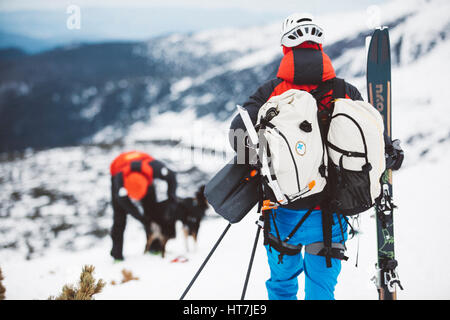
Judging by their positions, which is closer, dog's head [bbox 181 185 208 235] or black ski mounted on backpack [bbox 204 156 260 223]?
black ski mounted on backpack [bbox 204 156 260 223]

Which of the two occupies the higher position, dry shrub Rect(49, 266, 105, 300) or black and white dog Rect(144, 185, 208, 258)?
black and white dog Rect(144, 185, 208, 258)

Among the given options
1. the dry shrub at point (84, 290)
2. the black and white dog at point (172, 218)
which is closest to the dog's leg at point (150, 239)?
the black and white dog at point (172, 218)

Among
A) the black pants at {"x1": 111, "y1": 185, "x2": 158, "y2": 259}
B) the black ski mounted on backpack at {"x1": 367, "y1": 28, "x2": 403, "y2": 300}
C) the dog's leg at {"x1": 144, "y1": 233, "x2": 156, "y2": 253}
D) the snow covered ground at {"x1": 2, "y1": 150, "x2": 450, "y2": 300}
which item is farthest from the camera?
the dog's leg at {"x1": 144, "y1": 233, "x2": 156, "y2": 253}

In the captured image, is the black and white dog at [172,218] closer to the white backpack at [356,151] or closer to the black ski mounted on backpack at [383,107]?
the black ski mounted on backpack at [383,107]

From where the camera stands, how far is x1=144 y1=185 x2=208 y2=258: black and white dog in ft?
12.8

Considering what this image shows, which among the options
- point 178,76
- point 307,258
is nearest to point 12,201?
point 307,258

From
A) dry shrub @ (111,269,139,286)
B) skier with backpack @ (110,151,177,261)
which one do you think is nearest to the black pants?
skier with backpack @ (110,151,177,261)

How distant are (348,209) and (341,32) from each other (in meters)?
17.7

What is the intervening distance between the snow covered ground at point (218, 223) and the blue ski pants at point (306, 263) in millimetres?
1000

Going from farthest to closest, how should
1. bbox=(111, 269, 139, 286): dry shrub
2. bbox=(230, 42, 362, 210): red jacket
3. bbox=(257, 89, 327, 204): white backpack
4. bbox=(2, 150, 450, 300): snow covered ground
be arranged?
bbox=(111, 269, 139, 286): dry shrub
bbox=(2, 150, 450, 300): snow covered ground
bbox=(230, 42, 362, 210): red jacket
bbox=(257, 89, 327, 204): white backpack

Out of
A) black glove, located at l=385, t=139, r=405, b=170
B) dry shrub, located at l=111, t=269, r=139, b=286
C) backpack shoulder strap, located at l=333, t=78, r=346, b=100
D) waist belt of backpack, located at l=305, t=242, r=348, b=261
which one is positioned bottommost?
dry shrub, located at l=111, t=269, r=139, b=286

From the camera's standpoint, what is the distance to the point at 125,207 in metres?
3.76

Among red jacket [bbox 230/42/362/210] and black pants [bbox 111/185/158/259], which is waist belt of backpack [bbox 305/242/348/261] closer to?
red jacket [bbox 230/42/362/210]

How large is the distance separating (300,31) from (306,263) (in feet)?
4.24
